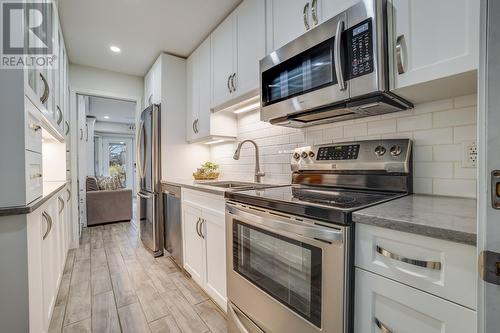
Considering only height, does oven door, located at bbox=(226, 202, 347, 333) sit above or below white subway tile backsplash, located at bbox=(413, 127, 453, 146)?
below

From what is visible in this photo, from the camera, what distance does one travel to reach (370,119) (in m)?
1.43

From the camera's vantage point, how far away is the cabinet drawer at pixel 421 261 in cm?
63

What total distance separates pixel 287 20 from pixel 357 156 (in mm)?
981

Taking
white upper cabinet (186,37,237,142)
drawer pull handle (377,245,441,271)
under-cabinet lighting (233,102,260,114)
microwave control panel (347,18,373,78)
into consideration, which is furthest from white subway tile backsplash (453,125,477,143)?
white upper cabinet (186,37,237,142)

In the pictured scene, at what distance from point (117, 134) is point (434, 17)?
359 inches

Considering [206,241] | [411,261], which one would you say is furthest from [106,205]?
[411,261]

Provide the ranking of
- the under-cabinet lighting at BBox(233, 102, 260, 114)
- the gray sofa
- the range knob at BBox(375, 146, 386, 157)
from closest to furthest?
the range knob at BBox(375, 146, 386, 157) → the under-cabinet lighting at BBox(233, 102, 260, 114) → the gray sofa

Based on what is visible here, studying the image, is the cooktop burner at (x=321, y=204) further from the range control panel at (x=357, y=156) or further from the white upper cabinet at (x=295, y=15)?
the white upper cabinet at (x=295, y=15)

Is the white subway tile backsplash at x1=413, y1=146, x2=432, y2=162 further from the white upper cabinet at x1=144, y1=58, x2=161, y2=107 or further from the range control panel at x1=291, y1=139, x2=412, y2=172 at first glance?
the white upper cabinet at x1=144, y1=58, x2=161, y2=107

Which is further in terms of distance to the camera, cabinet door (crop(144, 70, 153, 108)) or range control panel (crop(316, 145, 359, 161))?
cabinet door (crop(144, 70, 153, 108))

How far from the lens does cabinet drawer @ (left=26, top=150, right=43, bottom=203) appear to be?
1088mm

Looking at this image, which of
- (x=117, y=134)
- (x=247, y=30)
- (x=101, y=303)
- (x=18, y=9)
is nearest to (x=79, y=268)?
(x=101, y=303)

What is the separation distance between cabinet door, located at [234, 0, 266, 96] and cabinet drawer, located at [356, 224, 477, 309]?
137cm

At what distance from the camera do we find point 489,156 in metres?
0.50
